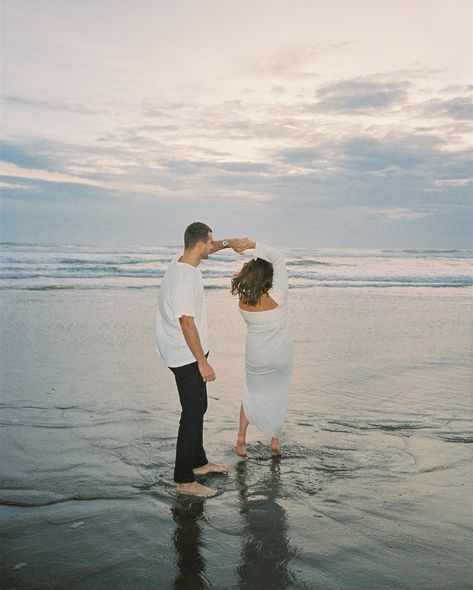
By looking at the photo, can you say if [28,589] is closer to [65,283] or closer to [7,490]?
[7,490]

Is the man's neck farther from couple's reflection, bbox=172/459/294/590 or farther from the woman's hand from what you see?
couple's reflection, bbox=172/459/294/590

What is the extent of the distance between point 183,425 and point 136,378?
349 cm

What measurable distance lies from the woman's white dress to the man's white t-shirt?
78 cm

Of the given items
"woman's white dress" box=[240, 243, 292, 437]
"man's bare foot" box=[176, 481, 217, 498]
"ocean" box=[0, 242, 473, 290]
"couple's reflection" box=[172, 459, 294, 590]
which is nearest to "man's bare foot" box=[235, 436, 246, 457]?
"woman's white dress" box=[240, 243, 292, 437]

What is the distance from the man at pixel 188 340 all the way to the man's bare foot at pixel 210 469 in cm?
14

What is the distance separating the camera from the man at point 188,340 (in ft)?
14.5

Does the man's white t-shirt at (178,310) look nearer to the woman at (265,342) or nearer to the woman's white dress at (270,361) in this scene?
the woman at (265,342)

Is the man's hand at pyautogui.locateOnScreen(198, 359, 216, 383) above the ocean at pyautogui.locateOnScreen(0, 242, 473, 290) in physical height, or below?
below

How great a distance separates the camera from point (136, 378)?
8.09 meters

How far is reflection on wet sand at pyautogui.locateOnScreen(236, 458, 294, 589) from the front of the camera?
3359 millimetres

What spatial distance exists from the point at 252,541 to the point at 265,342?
1.97 meters

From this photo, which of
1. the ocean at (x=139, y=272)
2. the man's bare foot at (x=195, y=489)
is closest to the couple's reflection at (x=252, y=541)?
the man's bare foot at (x=195, y=489)

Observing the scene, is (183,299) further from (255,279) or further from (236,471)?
(236,471)

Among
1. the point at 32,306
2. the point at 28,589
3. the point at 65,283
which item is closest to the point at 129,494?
the point at 28,589
